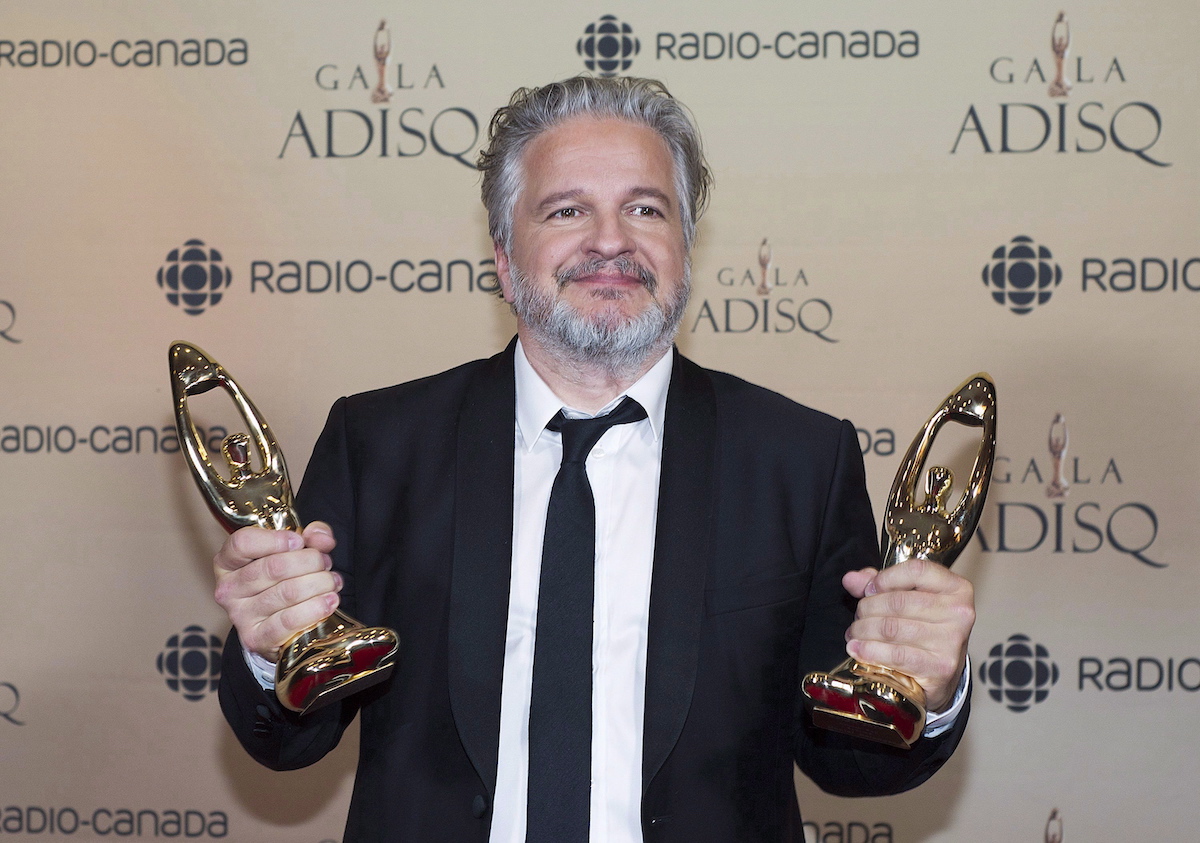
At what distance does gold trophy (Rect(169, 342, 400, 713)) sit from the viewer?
3.85ft

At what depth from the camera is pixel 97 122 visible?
2.57 metres

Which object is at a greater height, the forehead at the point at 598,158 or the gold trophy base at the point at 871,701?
the forehead at the point at 598,158

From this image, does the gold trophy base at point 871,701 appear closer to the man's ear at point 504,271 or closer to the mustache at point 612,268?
the mustache at point 612,268

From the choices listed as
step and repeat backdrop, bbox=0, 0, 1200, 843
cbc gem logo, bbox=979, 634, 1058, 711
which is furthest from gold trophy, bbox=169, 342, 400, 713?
cbc gem logo, bbox=979, 634, 1058, 711

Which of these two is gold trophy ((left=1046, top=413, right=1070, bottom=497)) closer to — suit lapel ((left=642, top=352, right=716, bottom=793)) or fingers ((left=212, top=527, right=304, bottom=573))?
suit lapel ((left=642, top=352, right=716, bottom=793))

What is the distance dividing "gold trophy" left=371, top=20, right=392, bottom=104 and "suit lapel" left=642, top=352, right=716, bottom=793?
4.54ft

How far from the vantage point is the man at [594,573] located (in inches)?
51.4

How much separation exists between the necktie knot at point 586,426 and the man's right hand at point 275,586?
385 millimetres

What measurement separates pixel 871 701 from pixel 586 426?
1.86 ft

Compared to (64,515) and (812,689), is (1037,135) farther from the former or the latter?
(64,515)

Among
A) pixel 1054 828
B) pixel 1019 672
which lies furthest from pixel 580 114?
pixel 1054 828

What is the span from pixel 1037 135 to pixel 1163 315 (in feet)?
1.75

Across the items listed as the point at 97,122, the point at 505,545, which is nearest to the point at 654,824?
the point at 505,545

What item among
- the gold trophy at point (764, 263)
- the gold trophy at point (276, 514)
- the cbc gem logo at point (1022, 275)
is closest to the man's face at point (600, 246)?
Result: the gold trophy at point (276, 514)
